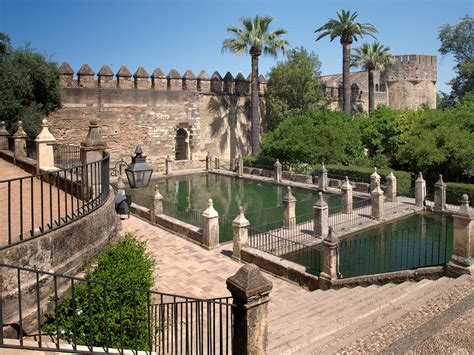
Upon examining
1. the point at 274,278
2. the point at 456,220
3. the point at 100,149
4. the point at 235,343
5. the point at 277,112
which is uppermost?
the point at 277,112

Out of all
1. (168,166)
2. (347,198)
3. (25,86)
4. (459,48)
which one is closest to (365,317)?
(347,198)

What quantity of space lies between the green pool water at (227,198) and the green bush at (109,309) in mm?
7555

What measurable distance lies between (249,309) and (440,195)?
48.6 ft

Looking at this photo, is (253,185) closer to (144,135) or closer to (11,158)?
(144,135)

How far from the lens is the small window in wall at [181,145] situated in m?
29.8

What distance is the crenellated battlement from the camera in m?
24.0

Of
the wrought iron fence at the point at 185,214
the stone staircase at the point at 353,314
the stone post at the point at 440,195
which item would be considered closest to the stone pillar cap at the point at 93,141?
the stone staircase at the point at 353,314

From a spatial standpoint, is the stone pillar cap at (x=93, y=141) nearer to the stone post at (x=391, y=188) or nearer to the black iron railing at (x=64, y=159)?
the black iron railing at (x=64, y=159)

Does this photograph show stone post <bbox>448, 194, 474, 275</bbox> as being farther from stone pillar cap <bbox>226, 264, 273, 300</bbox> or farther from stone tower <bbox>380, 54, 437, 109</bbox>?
stone tower <bbox>380, 54, 437, 109</bbox>

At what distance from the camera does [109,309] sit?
548cm

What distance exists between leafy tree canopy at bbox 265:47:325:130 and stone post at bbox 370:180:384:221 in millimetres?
14557

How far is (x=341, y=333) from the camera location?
5.68 m

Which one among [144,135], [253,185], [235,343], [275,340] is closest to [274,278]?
[275,340]

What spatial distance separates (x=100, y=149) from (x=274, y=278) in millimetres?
5004
